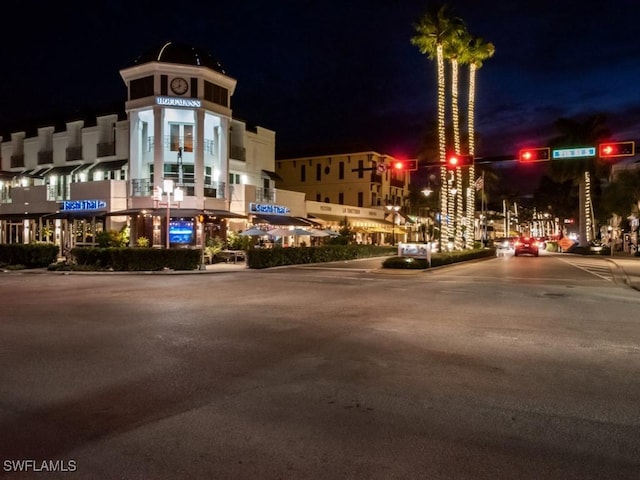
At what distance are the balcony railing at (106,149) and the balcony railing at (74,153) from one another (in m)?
2.49

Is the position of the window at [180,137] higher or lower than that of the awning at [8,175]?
higher

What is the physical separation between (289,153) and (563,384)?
64704mm

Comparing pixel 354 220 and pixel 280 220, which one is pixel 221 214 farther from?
pixel 354 220

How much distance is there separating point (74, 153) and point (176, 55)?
12290 mm

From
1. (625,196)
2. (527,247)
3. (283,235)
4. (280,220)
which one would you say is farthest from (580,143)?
(283,235)

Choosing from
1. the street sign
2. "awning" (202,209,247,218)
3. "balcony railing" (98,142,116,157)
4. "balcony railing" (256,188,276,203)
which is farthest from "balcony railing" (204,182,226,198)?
the street sign

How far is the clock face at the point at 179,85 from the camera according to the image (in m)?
37.1

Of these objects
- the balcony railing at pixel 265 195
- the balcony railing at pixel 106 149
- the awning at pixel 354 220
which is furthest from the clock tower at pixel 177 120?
the awning at pixel 354 220

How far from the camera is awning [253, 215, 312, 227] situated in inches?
1635

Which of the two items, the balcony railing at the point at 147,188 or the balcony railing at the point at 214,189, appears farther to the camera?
the balcony railing at the point at 214,189

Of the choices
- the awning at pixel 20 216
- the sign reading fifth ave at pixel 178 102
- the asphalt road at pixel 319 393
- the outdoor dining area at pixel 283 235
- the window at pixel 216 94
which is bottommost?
the asphalt road at pixel 319 393

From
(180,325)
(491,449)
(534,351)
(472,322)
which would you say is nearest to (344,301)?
(472,322)

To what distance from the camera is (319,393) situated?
6430 mm

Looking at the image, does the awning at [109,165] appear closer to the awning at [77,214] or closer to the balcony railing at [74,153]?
the balcony railing at [74,153]
